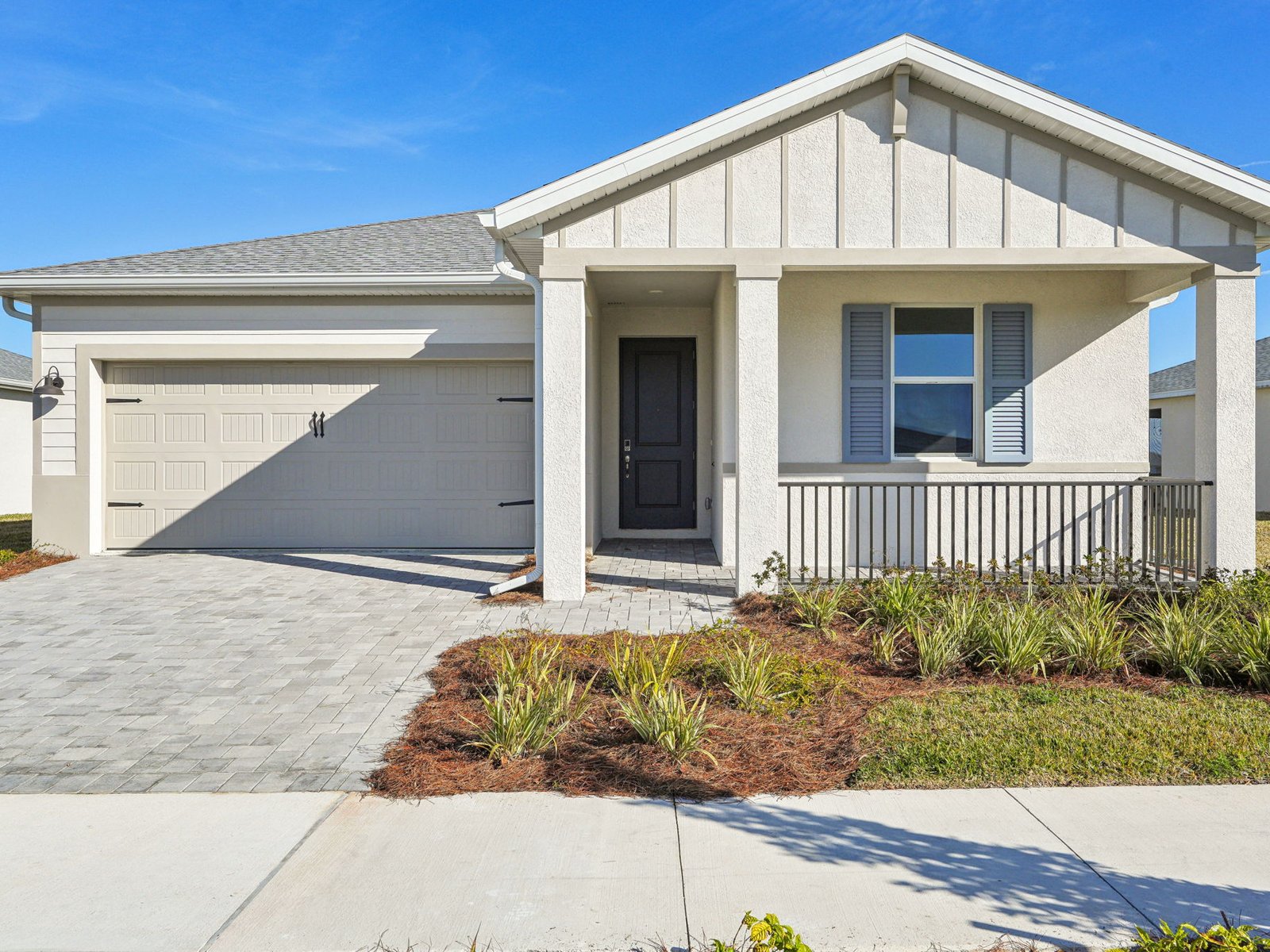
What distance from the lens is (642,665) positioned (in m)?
4.94

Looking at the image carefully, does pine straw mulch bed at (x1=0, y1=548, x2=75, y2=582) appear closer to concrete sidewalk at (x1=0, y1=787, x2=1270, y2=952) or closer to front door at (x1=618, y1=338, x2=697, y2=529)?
front door at (x1=618, y1=338, x2=697, y2=529)

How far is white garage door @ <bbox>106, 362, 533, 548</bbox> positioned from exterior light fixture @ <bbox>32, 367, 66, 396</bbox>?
1.68 ft

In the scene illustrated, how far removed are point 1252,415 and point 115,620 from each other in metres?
9.48

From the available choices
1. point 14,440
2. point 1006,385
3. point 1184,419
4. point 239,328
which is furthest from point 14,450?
point 1184,419

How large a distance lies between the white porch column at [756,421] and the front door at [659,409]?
391cm

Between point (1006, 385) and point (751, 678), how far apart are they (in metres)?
5.63

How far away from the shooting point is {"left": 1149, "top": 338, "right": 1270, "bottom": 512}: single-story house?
58.2 feet

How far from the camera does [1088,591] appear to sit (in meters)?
7.19

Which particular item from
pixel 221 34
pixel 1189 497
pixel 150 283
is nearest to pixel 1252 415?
pixel 1189 497

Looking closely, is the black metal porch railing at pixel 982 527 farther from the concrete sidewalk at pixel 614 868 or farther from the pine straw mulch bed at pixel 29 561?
the pine straw mulch bed at pixel 29 561

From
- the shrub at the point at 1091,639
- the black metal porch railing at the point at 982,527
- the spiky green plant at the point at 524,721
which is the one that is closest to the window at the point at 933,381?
the black metal porch railing at the point at 982,527

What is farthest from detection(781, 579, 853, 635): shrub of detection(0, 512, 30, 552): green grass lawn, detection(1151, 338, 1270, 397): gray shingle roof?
detection(1151, 338, 1270, 397): gray shingle roof

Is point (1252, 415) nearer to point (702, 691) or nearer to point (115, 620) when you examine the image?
point (702, 691)

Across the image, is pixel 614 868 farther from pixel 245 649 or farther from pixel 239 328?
pixel 239 328
